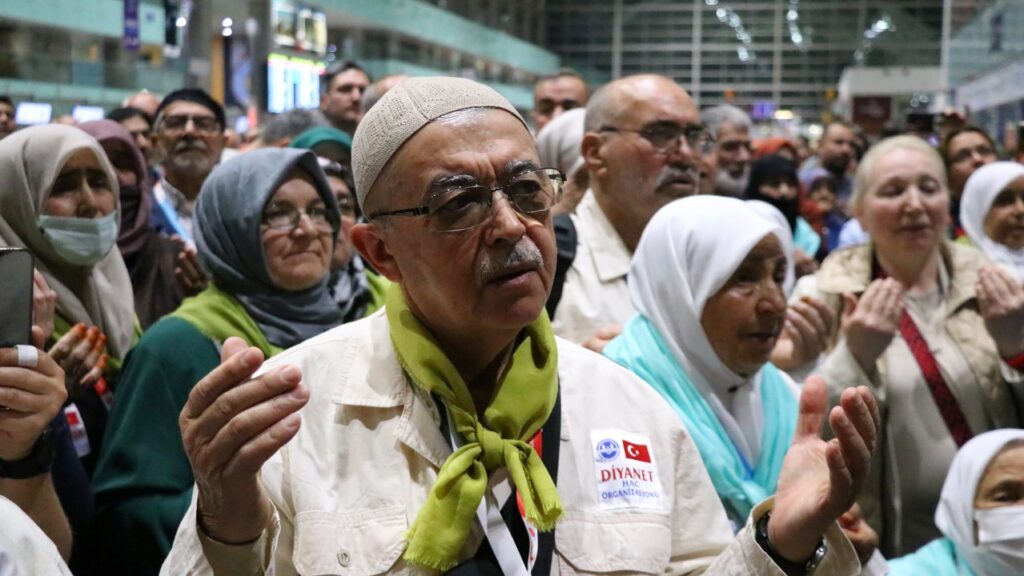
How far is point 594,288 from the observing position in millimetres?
3934

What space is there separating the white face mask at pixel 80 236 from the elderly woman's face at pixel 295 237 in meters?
0.61

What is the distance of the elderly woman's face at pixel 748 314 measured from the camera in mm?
3004

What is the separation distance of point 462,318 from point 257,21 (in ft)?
55.7

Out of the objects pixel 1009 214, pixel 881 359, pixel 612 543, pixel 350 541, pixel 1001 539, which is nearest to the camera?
pixel 350 541

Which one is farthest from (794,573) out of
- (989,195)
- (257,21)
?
(257,21)

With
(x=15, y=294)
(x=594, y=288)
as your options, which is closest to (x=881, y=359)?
(x=594, y=288)

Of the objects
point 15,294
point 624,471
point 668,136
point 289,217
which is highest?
point 668,136

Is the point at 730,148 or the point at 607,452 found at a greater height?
the point at 730,148

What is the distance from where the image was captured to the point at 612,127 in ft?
13.9

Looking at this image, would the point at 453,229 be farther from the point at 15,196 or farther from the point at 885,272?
the point at 885,272

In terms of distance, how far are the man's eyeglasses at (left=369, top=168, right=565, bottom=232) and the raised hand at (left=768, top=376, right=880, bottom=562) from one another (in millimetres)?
618

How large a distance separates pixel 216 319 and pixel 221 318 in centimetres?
3

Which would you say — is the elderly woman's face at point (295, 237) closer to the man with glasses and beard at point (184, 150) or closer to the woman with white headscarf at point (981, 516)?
the woman with white headscarf at point (981, 516)

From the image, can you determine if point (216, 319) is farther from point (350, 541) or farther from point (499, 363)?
point (350, 541)
